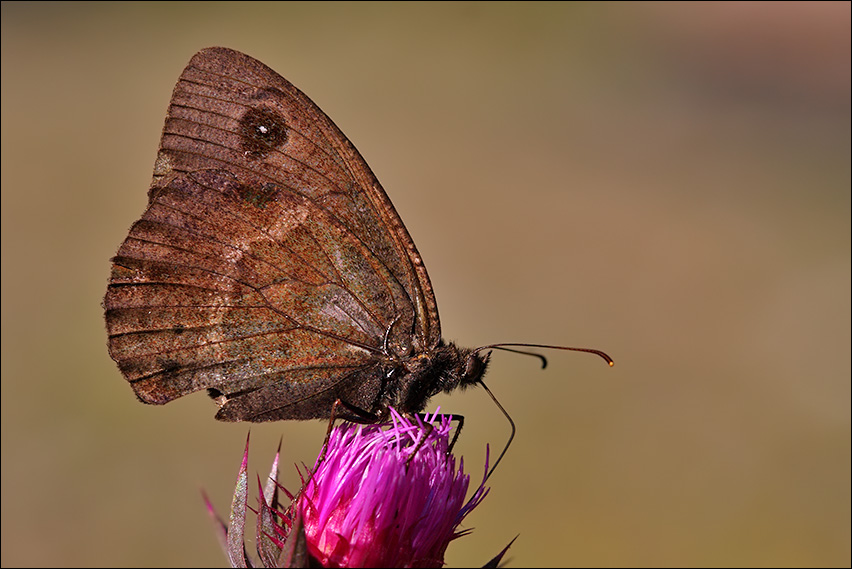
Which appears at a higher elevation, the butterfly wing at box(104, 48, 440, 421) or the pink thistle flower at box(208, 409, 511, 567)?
the butterfly wing at box(104, 48, 440, 421)

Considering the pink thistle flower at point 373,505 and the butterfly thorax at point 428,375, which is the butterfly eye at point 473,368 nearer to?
the butterfly thorax at point 428,375

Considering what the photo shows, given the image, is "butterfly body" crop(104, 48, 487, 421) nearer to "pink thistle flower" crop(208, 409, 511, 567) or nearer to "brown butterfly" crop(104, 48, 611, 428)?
"brown butterfly" crop(104, 48, 611, 428)

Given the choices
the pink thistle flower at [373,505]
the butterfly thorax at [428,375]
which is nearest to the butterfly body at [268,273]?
the butterfly thorax at [428,375]

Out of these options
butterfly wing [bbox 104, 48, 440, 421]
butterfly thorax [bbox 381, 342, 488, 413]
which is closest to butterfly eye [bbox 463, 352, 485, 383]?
butterfly thorax [bbox 381, 342, 488, 413]

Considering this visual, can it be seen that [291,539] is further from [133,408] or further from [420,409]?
[133,408]

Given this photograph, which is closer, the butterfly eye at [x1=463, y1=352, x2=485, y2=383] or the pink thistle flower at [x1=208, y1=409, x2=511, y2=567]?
the pink thistle flower at [x1=208, y1=409, x2=511, y2=567]
